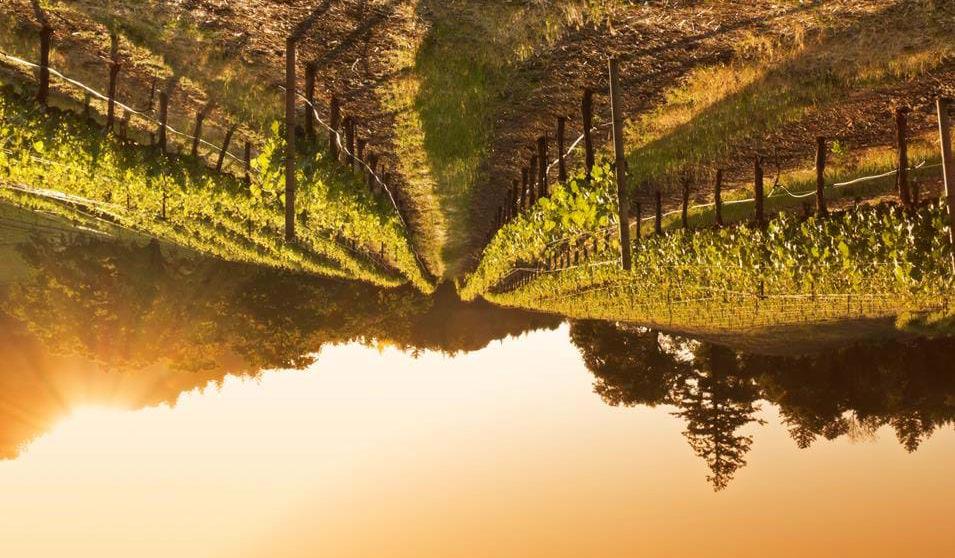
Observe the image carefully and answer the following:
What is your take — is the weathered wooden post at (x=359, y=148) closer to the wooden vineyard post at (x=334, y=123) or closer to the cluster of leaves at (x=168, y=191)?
the cluster of leaves at (x=168, y=191)

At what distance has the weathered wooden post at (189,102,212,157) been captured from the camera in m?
13.7

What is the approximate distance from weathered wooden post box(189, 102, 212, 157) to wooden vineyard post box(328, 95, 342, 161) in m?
3.27

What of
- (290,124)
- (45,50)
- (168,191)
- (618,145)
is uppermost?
(45,50)

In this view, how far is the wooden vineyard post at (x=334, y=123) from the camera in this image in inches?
480

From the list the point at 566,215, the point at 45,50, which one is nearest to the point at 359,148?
the point at 566,215

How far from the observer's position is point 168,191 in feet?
50.6

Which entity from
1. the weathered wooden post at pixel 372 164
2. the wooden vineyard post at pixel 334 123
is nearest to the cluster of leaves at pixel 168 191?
the wooden vineyard post at pixel 334 123

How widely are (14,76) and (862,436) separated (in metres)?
48.2

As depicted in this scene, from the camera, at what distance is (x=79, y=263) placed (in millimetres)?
21328

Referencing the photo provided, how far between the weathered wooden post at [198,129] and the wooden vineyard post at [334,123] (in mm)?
3266

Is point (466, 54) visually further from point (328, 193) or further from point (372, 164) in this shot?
point (372, 164)

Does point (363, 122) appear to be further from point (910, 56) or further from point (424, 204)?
point (910, 56)

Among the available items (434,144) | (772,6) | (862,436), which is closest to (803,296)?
(772,6)

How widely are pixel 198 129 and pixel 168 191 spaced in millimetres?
2392
